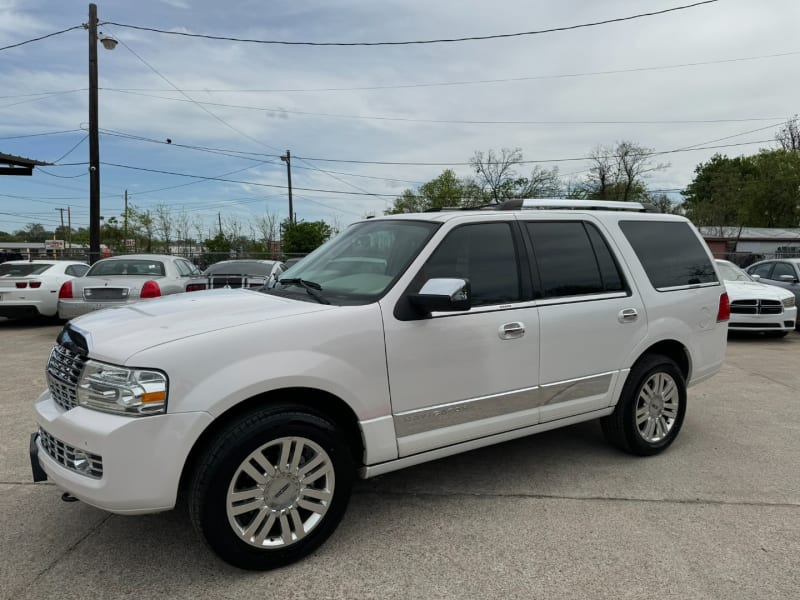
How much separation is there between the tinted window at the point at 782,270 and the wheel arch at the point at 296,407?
12728 mm

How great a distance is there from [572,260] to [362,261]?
4.82ft

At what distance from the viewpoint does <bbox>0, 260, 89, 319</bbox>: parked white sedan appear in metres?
10.7

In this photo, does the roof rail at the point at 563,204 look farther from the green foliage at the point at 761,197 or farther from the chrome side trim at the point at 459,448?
the green foliage at the point at 761,197

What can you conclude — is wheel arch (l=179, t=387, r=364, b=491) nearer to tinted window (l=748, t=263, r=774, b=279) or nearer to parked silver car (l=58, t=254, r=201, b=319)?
parked silver car (l=58, t=254, r=201, b=319)

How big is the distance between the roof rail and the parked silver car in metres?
7.28

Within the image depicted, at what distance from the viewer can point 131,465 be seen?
2383 mm

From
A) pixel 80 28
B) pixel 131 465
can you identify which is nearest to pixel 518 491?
pixel 131 465

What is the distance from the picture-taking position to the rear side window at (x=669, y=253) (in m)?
4.23

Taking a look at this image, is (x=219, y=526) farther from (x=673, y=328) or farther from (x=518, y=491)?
(x=673, y=328)

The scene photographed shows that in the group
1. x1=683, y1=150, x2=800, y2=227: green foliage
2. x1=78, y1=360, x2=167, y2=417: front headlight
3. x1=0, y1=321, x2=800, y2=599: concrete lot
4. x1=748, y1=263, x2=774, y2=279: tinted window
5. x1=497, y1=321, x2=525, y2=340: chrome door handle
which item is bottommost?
x1=0, y1=321, x2=800, y2=599: concrete lot

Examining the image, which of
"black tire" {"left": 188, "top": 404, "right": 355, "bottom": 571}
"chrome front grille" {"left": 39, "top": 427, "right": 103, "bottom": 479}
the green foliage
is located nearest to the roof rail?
"black tire" {"left": 188, "top": 404, "right": 355, "bottom": 571}

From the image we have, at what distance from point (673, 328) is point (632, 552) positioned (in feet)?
6.33

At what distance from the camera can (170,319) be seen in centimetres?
283

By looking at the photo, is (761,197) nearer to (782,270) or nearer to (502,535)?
(782,270)
